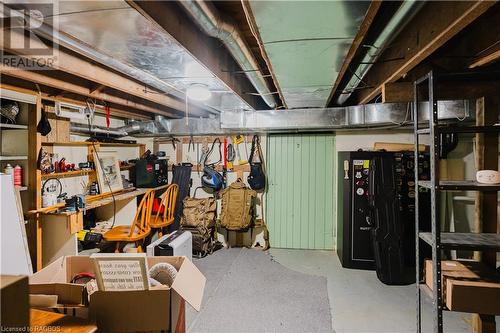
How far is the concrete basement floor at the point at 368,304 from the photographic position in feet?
7.93

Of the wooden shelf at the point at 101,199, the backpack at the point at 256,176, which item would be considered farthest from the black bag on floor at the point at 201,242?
the backpack at the point at 256,176

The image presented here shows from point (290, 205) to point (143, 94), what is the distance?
2799 millimetres

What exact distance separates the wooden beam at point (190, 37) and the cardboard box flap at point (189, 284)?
123 centimetres

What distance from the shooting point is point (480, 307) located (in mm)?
1591

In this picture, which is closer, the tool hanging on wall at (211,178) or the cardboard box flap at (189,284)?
the cardboard box flap at (189,284)

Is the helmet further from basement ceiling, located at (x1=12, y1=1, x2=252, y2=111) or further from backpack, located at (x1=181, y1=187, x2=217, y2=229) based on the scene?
basement ceiling, located at (x1=12, y1=1, x2=252, y2=111)

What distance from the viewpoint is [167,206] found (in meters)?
4.02

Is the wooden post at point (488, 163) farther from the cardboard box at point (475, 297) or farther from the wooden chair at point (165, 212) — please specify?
the wooden chair at point (165, 212)

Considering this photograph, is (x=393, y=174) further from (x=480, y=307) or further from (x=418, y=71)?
(x=480, y=307)

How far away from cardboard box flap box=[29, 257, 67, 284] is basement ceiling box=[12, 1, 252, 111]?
1285 mm

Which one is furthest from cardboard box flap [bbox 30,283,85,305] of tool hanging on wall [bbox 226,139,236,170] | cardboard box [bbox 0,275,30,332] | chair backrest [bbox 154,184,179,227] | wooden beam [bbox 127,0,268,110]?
tool hanging on wall [bbox 226,139,236,170]

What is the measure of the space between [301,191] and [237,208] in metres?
1.06

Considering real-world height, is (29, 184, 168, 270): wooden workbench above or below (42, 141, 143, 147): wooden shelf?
below

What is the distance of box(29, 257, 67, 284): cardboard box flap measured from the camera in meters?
1.52
